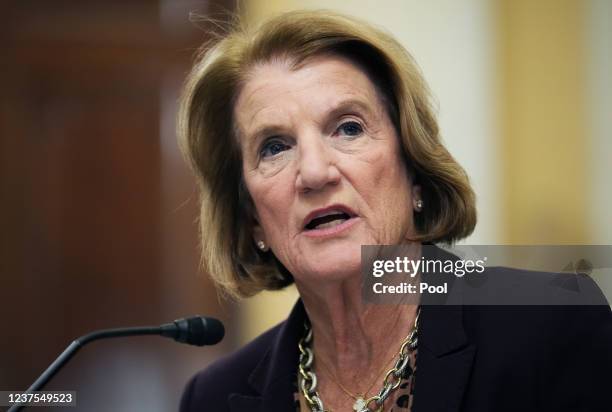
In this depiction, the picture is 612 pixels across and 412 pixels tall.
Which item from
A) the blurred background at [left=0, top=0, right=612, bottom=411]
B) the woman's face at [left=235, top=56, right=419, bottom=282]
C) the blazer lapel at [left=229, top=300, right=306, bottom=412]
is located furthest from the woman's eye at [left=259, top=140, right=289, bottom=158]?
the blurred background at [left=0, top=0, right=612, bottom=411]

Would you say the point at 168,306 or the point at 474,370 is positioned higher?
the point at 168,306

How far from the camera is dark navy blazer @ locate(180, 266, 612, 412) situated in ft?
5.57

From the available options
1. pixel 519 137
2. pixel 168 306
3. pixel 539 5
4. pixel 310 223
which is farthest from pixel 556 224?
pixel 310 223

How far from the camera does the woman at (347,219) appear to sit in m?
1.78

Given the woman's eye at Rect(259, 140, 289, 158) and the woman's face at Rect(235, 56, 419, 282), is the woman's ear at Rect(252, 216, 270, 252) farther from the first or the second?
the woman's eye at Rect(259, 140, 289, 158)

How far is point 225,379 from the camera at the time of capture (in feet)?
7.25

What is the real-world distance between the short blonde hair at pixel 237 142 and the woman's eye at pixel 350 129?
11 cm

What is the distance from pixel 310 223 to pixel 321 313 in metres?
0.25

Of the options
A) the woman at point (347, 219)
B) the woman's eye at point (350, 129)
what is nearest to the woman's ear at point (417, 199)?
the woman at point (347, 219)

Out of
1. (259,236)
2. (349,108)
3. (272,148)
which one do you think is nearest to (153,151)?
(259,236)

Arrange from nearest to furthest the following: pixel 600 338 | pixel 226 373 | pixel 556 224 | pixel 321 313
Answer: pixel 600 338, pixel 321 313, pixel 226 373, pixel 556 224

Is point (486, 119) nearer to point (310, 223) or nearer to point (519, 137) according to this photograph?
point (519, 137)

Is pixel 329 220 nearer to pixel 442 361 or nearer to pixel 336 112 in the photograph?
pixel 336 112

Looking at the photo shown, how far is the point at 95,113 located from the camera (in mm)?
4082
